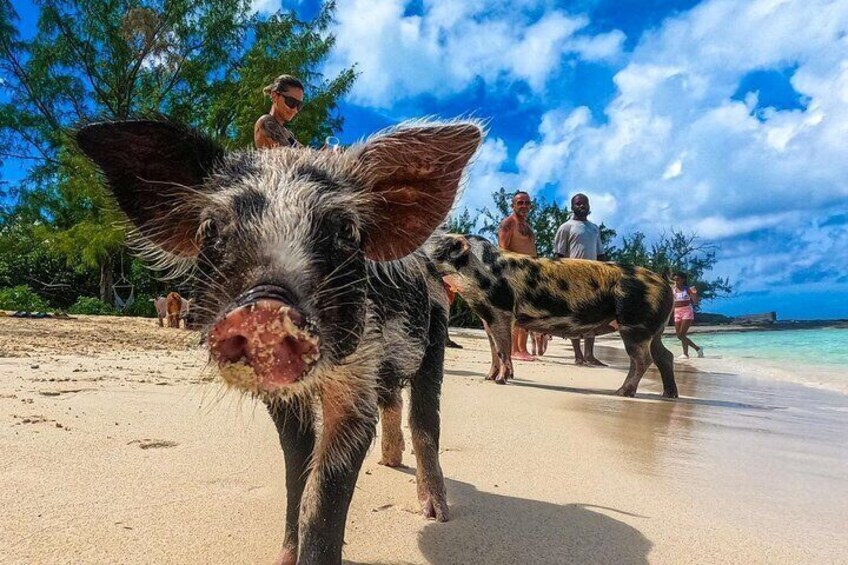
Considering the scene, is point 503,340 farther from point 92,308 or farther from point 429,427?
point 92,308

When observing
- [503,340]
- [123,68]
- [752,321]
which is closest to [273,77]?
[123,68]

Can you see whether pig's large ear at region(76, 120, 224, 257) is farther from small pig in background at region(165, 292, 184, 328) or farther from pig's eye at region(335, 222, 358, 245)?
small pig in background at region(165, 292, 184, 328)

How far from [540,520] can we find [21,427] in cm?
301

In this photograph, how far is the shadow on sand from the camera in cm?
258

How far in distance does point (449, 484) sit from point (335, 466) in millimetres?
1450

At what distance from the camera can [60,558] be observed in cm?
224

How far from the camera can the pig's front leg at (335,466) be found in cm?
223

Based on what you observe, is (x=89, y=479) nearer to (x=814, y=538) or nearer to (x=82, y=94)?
(x=814, y=538)

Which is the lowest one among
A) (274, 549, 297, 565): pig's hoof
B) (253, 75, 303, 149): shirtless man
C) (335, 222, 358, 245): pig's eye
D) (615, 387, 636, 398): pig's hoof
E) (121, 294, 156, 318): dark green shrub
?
(274, 549, 297, 565): pig's hoof

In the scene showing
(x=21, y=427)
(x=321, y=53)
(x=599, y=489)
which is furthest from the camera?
(x=321, y=53)

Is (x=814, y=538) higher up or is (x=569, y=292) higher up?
(x=569, y=292)

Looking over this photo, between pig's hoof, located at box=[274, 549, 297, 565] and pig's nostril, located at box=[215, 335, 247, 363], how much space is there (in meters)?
1.09

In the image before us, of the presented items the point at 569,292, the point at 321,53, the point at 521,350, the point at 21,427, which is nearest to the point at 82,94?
the point at 321,53

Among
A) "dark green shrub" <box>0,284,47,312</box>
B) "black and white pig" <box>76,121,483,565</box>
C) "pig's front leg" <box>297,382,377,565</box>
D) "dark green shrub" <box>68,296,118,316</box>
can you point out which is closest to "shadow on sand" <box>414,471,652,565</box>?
"black and white pig" <box>76,121,483,565</box>
